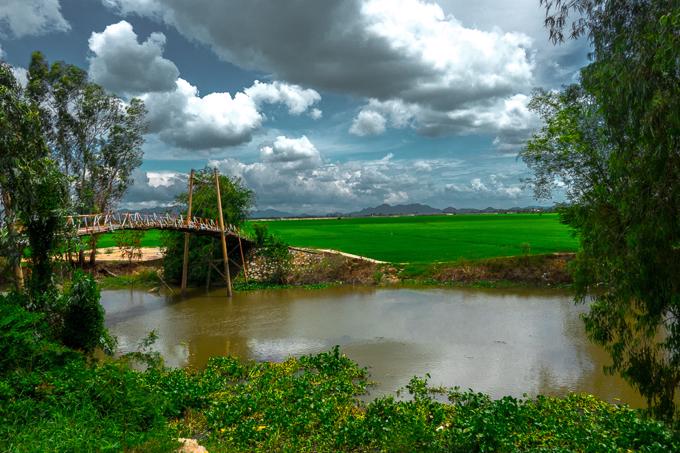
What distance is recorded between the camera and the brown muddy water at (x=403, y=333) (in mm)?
11492

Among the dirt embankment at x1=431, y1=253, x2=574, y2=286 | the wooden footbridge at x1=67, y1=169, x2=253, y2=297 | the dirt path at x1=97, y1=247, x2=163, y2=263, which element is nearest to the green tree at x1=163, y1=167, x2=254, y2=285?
the wooden footbridge at x1=67, y1=169, x2=253, y2=297

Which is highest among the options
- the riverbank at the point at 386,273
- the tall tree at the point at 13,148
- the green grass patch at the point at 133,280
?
the tall tree at the point at 13,148

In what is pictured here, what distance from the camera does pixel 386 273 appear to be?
2911 cm

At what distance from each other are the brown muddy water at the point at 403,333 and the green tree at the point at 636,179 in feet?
15.4

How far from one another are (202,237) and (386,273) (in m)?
14.3

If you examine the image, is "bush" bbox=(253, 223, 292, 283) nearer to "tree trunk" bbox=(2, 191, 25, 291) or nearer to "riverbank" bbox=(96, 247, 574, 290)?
"riverbank" bbox=(96, 247, 574, 290)

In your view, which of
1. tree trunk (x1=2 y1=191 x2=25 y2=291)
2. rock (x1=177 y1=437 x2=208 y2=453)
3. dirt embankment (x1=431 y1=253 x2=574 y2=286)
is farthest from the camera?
dirt embankment (x1=431 y1=253 x2=574 y2=286)

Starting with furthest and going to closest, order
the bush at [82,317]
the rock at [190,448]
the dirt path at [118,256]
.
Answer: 1. the dirt path at [118,256]
2. the bush at [82,317]
3. the rock at [190,448]

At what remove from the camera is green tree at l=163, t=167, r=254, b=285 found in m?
30.0

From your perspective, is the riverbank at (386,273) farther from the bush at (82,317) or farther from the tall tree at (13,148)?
the tall tree at (13,148)

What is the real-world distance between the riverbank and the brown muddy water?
1975mm

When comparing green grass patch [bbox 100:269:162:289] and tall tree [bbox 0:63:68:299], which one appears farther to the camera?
green grass patch [bbox 100:269:162:289]

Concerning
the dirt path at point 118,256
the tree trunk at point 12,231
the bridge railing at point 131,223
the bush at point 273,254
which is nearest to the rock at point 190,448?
the tree trunk at point 12,231

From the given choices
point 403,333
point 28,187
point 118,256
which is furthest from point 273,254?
Result: point 28,187
